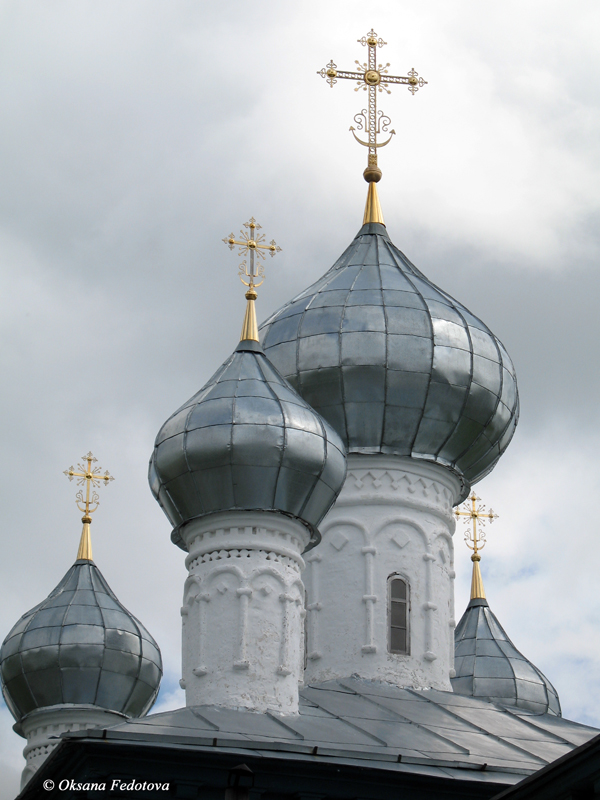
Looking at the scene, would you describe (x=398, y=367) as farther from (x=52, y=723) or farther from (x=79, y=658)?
(x=52, y=723)

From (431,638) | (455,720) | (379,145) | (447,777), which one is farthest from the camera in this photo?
(379,145)

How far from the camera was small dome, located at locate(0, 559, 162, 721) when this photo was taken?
18.6 metres

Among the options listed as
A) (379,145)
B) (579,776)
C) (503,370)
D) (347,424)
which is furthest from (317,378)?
(579,776)

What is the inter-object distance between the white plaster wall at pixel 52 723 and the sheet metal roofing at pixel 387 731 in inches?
164

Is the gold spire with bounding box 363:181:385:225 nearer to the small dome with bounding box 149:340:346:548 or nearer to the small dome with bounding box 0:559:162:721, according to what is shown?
the small dome with bounding box 149:340:346:548

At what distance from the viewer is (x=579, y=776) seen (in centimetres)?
927

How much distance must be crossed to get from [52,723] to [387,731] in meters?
6.03

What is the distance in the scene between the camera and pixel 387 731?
45.3ft

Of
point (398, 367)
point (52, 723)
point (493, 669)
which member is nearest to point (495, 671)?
point (493, 669)

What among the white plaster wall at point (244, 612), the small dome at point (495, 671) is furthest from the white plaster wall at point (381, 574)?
the small dome at point (495, 671)

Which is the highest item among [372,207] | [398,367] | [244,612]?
[372,207]

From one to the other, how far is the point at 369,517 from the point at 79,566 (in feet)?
15.3

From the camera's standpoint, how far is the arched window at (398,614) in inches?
626

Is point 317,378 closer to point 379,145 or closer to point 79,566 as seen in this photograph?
point 379,145
